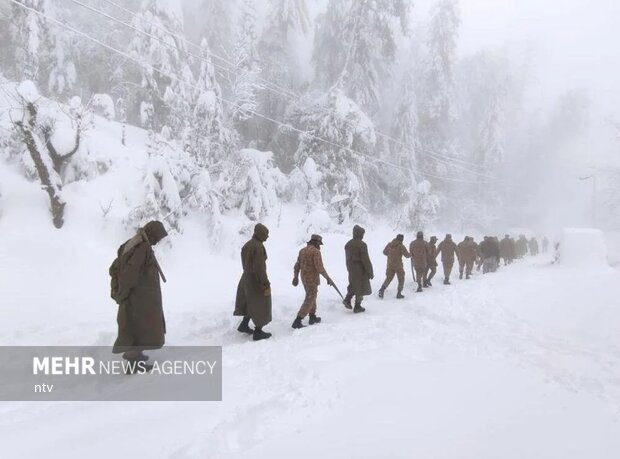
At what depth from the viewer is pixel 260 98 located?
76.0 ft

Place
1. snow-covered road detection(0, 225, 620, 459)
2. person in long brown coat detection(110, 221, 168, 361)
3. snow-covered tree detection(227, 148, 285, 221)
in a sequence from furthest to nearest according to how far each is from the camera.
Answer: snow-covered tree detection(227, 148, 285, 221) < person in long brown coat detection(110, 221, 168, 361) < snow-covered road detection(0, 225, 620, 459)

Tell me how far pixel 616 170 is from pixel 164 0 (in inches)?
892

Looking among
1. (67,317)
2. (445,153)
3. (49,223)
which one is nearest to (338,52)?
(445,153)

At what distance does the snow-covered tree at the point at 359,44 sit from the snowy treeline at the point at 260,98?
0.25 ft

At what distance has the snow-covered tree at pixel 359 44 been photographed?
22125 mm

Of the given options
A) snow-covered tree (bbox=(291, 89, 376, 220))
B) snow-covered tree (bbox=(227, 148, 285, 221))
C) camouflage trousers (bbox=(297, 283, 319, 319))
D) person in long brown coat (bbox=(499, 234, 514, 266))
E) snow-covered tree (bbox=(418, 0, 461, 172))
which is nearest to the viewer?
camouflage trousers (bbox=(297, 283, 319, 319))

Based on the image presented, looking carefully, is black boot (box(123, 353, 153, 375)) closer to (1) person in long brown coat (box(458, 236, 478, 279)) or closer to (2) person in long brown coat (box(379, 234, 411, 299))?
(2) person in long brown coat (box(379, 234, 411, 299))

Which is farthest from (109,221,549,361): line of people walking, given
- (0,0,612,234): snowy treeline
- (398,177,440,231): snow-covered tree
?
(398,177,440,231): snow-covered tree

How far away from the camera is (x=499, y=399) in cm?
381

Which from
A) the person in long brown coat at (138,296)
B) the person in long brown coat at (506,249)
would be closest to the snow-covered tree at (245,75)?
the person in long brown coat at (506,249)

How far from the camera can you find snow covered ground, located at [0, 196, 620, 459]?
3.09 m

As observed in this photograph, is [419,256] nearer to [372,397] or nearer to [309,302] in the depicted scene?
[309,302]

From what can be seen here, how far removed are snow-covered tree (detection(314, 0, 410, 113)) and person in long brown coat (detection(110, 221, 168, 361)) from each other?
727 inches

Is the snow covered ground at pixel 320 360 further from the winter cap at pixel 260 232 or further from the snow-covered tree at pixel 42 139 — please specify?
the winter cap at pixel 260 232
